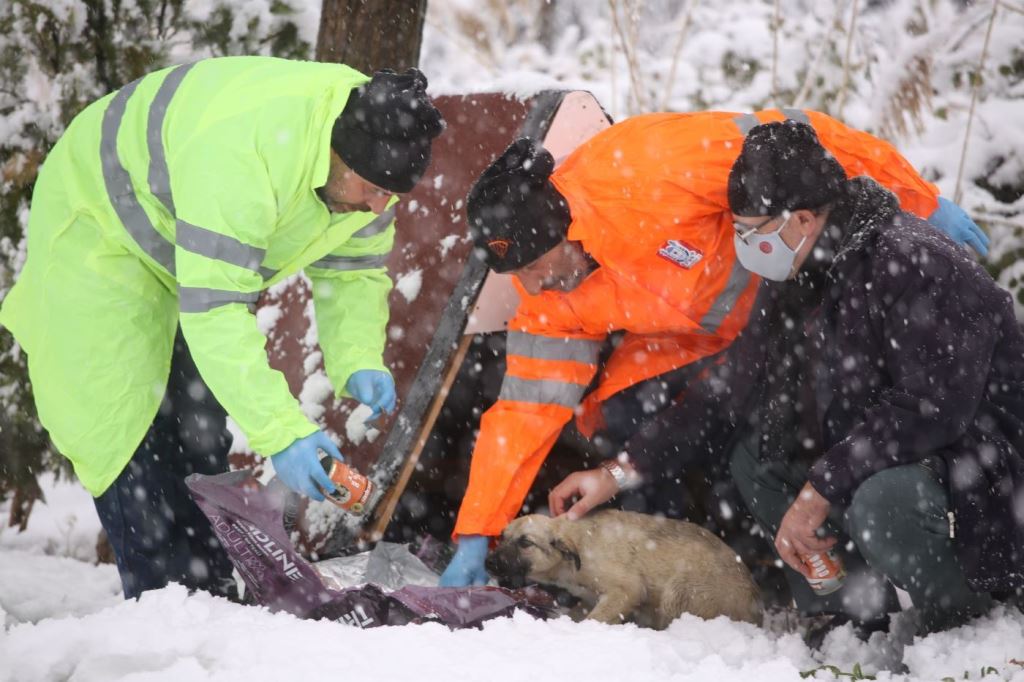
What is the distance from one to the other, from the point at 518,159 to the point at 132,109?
1.21 meters

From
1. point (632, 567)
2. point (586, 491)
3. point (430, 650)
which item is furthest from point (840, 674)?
point (586, 491)

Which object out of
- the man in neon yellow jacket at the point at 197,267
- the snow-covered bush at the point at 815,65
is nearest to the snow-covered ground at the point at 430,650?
the man in neon yellow jacket at the point at 197,267

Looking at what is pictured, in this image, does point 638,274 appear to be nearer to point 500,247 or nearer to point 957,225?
point 500,247

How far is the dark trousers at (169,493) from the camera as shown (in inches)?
125

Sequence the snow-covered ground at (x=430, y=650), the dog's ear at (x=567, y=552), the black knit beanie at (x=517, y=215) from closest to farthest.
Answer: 1. the snow-covered ground at (x=430, y=650)
2. the black knit beanie at (x=517, y=215)
3. the dog's ear at (x=567, y=552)

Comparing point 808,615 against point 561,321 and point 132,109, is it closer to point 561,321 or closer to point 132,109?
point 561,321

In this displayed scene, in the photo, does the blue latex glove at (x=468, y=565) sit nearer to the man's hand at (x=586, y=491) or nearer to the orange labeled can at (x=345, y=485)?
the man's hand at (x=586, y=491)

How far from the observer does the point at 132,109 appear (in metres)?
2.89

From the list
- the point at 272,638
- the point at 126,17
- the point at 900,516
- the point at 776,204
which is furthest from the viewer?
the point at 126,17

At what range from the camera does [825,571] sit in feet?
9.80

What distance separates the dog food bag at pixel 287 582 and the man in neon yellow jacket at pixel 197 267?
0.26 metres

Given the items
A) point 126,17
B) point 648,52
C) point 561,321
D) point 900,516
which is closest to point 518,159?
point 561,321

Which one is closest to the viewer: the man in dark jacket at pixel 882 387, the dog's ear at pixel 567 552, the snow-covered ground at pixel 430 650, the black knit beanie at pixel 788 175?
the snow-covered ground at pixel 430 650

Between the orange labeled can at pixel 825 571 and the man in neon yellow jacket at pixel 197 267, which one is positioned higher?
the man in neon yellow jacket at pixel 197 267
